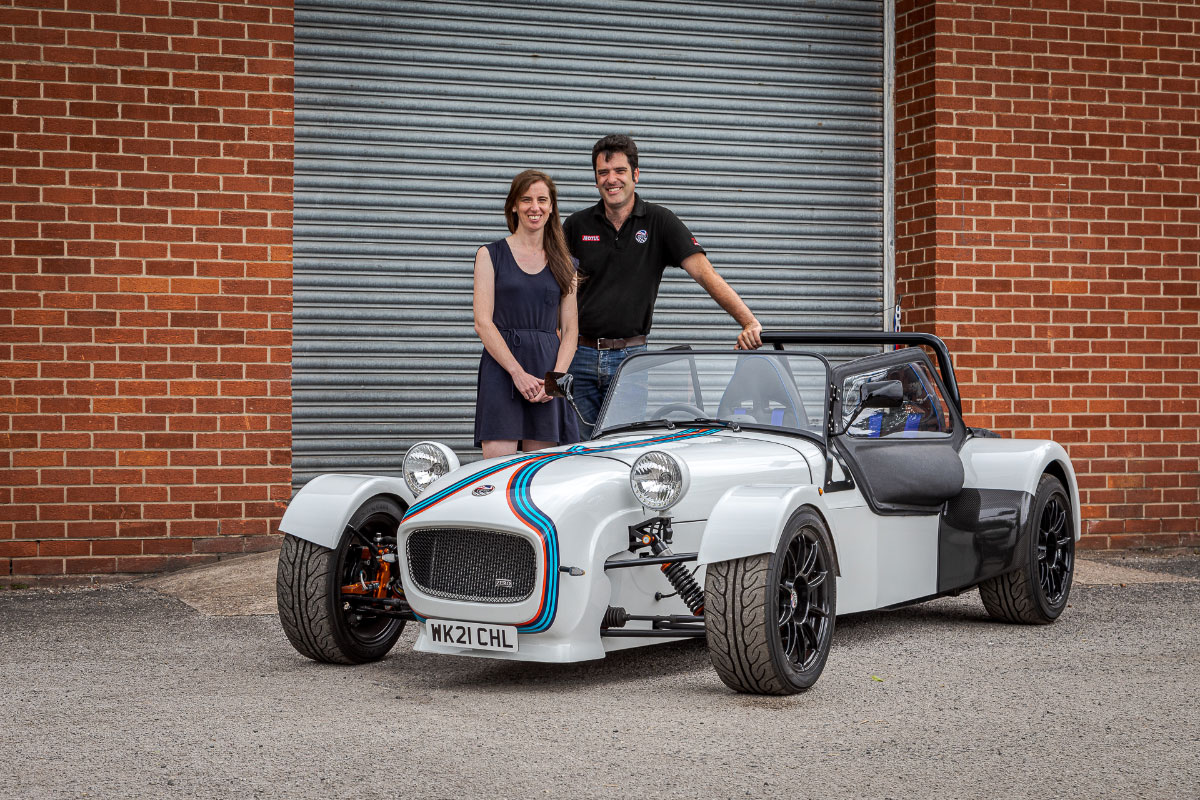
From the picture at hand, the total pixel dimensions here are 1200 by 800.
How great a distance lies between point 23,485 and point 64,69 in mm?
2563

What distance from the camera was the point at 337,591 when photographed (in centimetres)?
550

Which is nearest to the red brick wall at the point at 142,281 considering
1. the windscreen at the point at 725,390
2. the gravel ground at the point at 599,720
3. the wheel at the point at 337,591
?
the gravel ground at the point at 599,720

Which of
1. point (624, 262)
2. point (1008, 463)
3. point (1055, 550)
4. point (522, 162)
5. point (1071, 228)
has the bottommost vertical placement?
point (1055, 550)

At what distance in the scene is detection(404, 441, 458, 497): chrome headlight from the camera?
18.9 feet

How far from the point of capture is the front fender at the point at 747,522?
4.80 m

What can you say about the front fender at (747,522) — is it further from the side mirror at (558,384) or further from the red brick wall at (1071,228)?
the red brick wall at (1071,228)

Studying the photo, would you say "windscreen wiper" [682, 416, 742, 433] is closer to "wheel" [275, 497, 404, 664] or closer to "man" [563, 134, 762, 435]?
"man" [563, 134, 762, 435]

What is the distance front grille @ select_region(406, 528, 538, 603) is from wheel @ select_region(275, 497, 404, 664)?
44cm

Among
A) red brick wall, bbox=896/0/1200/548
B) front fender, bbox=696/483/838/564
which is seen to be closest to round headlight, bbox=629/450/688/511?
front fender, bbox=696/483/838/564

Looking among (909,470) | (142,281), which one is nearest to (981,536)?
(909,470)

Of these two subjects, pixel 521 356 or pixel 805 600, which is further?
pixel 521 356

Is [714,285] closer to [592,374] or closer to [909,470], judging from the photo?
[592,374]

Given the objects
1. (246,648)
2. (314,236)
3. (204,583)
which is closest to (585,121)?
(314,236)

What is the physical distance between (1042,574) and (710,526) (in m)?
2.75
